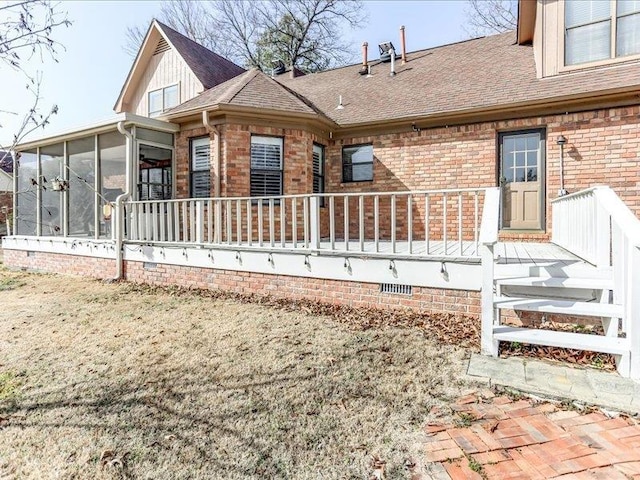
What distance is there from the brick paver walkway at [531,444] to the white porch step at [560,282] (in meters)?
1.49

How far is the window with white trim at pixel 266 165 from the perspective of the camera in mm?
8102

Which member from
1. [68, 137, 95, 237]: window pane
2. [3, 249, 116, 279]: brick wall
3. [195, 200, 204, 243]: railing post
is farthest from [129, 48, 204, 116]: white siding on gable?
[195, 200, 204, 243]: railing post

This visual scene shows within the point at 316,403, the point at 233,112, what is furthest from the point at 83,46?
the point at 233,112

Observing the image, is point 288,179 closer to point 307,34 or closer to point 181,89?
point 181,89

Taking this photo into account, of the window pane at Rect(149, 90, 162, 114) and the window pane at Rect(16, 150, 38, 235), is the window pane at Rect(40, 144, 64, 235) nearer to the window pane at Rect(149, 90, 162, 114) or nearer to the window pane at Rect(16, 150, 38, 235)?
the window pane at Rect(16, 150, 38, 235)

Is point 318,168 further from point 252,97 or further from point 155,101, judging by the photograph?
point 155,101

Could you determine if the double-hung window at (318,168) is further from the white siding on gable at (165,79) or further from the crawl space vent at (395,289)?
the crawl space vent at (395,289)

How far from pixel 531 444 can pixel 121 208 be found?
7419 millimetres

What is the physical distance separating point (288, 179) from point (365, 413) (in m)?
6.15

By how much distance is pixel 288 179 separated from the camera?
824 centimetres

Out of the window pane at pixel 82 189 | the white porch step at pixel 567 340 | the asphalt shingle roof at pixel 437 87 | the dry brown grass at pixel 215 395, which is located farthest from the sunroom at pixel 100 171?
the white porch step at pixel 567 340

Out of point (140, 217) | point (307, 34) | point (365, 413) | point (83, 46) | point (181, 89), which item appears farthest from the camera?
point (307, 34)

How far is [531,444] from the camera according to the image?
2328mm

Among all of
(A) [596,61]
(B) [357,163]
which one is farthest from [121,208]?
(A) [596,61]
